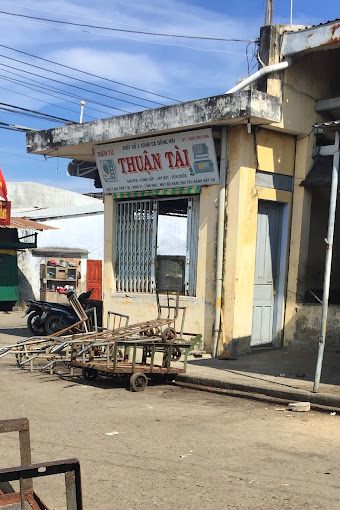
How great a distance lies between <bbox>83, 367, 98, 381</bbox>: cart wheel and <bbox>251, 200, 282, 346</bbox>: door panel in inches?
137

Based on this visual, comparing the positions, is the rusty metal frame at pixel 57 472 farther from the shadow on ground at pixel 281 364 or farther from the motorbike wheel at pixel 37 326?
the motorbike wheel at pixel 37 326

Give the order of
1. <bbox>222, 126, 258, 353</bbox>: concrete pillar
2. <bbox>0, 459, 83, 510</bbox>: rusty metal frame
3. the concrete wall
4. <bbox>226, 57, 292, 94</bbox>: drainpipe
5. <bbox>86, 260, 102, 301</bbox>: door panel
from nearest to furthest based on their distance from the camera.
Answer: <bbox>0, 459, 83, 510</bbox>: rusty metal frame, <bbox>226, 57, 292, 94</bbox>: drainpipe, <bbox>222, 126, 258, 353</bbox>: concrete pillar, the concrete wall, <bbox>86, 260, 102, 301</bbox>: door panel

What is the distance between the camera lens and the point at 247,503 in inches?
166

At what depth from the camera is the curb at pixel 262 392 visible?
734cm

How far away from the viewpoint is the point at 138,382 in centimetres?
823

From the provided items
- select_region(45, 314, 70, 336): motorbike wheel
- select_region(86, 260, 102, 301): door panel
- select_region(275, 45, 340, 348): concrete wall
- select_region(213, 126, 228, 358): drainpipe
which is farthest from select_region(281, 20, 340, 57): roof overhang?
select_region(86, 260, 102, 301): door panel

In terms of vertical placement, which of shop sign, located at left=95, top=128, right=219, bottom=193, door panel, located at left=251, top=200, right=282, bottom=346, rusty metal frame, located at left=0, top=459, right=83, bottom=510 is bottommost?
rusty metal frame, located at left=0, top=459, right=83, bottom=510

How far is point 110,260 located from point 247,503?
9185mm

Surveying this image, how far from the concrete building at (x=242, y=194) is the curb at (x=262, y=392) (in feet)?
6.39

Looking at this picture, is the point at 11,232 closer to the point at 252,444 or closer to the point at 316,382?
the point at 316,382

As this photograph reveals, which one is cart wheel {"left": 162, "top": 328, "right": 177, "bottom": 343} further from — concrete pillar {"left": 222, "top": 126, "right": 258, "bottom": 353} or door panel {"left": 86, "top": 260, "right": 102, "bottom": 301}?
door panel {"left": 86, "top": 260, "right": 102, "bottom": 301}

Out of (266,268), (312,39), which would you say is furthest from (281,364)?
(312,39)

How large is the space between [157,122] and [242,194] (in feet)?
7.33

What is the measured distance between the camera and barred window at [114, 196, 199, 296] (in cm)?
1157
